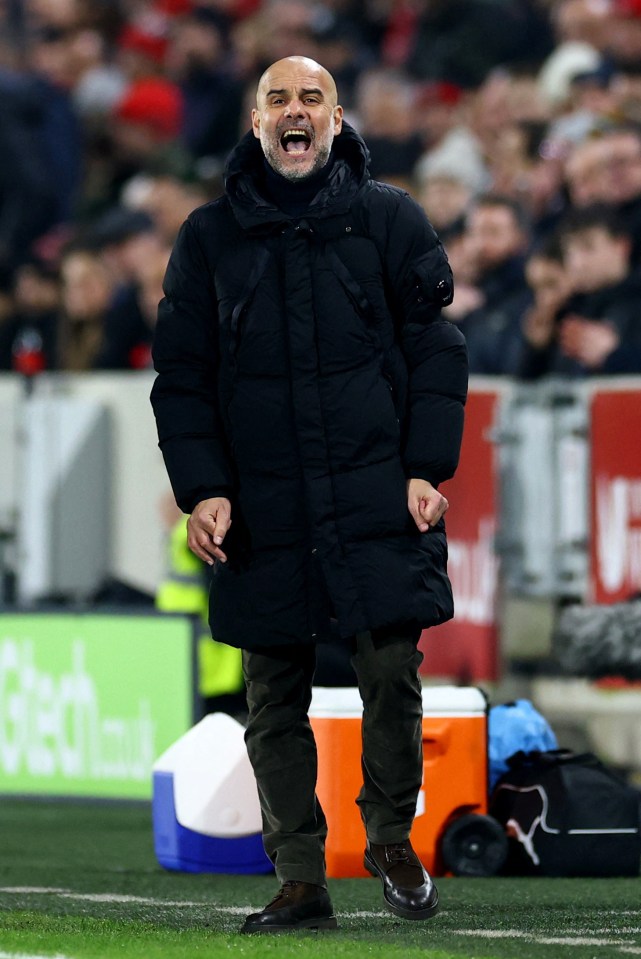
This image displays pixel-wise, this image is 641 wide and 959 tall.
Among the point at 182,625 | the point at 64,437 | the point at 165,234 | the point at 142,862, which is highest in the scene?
the point at 165,234

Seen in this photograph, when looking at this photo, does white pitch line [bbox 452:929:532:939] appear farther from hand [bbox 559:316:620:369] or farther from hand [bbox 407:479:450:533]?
hand [bbox 559:316:620:369]

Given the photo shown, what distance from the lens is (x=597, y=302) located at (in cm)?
1008

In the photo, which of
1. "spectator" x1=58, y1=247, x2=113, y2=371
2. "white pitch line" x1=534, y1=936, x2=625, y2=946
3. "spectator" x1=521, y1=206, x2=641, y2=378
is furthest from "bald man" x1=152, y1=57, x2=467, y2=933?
"spectator" x1=58, y1=247, x2=113, y2=371

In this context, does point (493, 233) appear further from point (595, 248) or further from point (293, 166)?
point (293, 166)

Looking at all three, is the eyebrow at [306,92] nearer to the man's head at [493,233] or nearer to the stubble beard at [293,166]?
the stubble beard at [293,166]

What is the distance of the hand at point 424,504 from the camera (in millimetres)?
5234

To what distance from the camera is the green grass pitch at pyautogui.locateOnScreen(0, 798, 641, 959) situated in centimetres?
486

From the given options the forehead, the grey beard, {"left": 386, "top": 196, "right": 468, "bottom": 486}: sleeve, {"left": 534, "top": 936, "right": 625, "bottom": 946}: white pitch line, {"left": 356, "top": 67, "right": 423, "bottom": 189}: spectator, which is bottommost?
{"left": 534, "top": 936, "right": 625, "bottom": 946}: white pitch line

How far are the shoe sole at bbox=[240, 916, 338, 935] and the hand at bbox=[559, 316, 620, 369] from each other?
4979 millimetres

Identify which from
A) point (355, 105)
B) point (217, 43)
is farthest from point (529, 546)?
point (217, 43)

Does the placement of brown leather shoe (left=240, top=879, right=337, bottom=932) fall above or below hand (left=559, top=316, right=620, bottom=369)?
below

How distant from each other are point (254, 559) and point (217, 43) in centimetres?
1260

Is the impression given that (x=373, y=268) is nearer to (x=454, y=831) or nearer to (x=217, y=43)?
(x=454, y=831)

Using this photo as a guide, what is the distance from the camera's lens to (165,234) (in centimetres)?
1376
